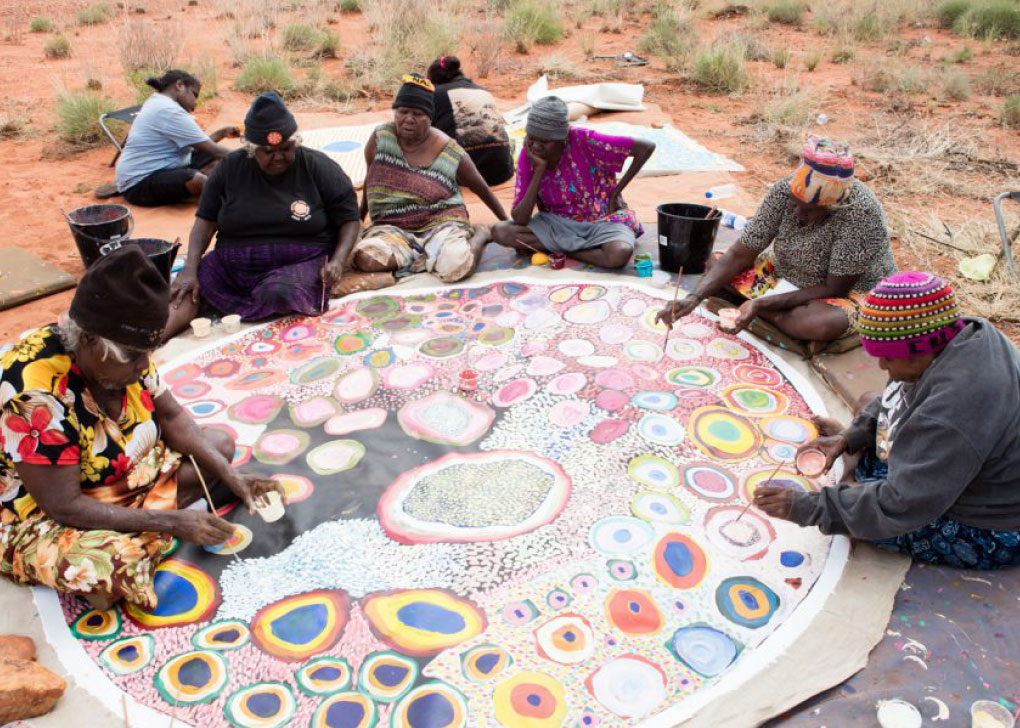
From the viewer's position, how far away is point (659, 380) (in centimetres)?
333

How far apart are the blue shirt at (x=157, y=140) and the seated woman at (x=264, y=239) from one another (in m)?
1.91

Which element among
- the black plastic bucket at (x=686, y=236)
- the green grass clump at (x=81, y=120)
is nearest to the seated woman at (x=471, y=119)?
the black plastic bucket at (x=686, y=236)

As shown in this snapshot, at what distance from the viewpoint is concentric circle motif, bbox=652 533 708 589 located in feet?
7.59

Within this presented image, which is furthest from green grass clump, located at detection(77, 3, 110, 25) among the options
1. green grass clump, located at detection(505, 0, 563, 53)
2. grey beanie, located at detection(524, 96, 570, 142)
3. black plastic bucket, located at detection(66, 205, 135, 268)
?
grey beanie, located at detection(524, 96, 570, 142)

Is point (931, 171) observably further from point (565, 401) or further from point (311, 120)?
point (311, 120)

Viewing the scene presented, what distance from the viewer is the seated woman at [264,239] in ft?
12.7

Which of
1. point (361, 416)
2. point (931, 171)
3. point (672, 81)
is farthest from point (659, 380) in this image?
point (672, 81)

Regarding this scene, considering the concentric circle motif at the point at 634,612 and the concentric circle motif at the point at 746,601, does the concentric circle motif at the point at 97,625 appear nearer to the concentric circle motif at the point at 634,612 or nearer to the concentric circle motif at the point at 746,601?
the concentric circle motif at the point at 634,612

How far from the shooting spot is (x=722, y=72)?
9391mm

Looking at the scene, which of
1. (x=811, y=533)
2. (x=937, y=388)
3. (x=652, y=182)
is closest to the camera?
(x=937, y=388)

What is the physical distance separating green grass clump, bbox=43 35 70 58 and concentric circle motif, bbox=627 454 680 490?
40.9 ft

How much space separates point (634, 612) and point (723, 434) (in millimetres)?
1004

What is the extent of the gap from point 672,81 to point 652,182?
4.51m

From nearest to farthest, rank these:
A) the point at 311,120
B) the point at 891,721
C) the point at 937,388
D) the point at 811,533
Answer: the point at 891,721 < the point at 937,388 < the point at 811,533 < the point at 311,120
